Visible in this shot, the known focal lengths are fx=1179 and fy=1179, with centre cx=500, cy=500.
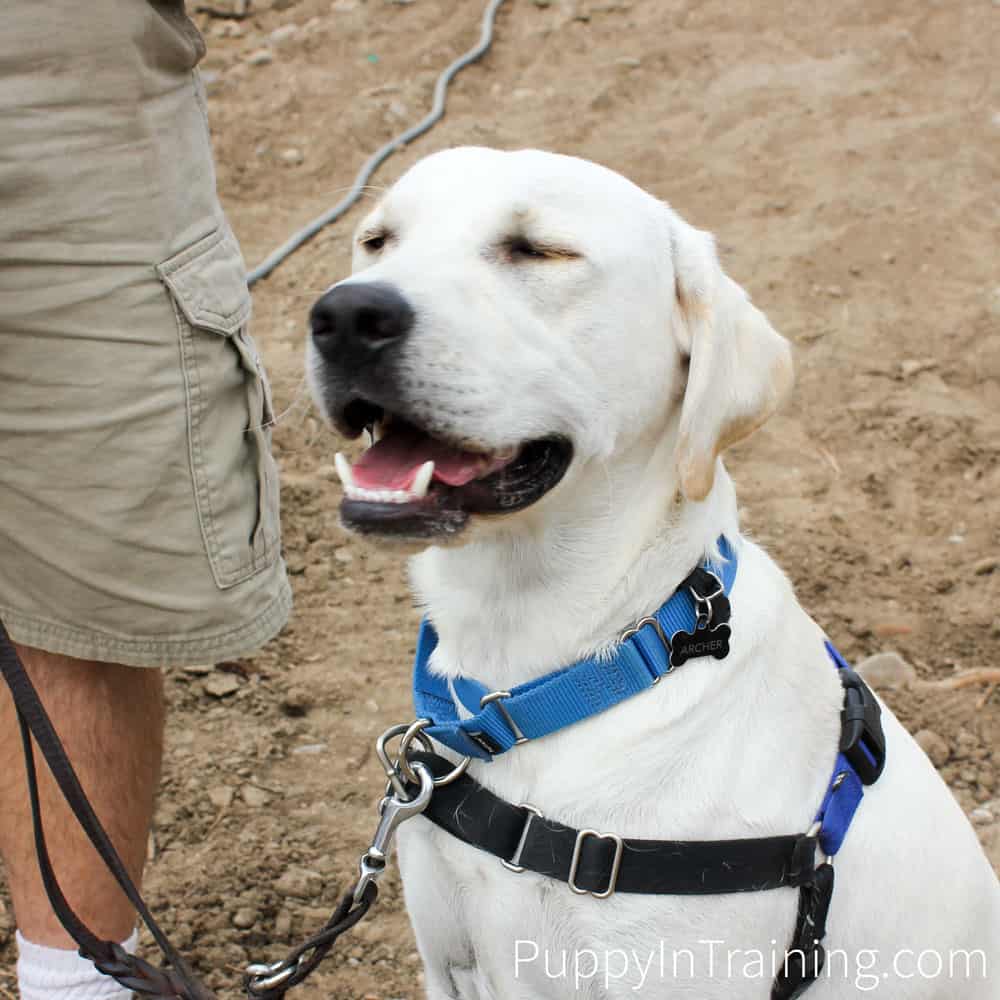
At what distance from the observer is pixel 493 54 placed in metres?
7.05

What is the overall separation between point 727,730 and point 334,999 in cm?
131

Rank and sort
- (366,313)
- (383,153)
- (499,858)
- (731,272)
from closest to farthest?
(366,313) < (499,858) < (731,272) < (383,153)

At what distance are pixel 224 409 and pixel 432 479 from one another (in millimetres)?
523

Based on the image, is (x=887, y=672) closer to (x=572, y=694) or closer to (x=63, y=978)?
(x=572, y=694)

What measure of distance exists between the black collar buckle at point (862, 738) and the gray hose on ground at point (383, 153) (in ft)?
10.7

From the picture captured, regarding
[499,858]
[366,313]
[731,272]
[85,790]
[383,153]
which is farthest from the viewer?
[383,153]

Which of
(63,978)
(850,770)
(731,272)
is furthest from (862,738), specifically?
(731,272)

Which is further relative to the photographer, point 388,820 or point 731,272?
point 731,272

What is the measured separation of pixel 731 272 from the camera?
5.20m

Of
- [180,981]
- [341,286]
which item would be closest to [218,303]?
[341,286]

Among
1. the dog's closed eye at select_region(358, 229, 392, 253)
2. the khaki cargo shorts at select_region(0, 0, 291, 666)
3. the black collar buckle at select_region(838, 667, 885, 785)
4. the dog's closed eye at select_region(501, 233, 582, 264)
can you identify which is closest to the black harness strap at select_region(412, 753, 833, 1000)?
the black collar buckle at select_region(838, 667, 885, 785)

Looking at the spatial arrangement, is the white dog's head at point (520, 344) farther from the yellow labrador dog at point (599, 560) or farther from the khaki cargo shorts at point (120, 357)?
the khaki cargo shorts at point (120, 357)

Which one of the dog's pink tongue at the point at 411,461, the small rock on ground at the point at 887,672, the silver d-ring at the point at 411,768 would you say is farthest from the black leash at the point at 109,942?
the small rock on ground at the point at 887,672

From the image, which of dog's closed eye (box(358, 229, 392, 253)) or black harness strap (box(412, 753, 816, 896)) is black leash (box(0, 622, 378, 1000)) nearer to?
black harness strap (box(412, 753, 816, 896))
